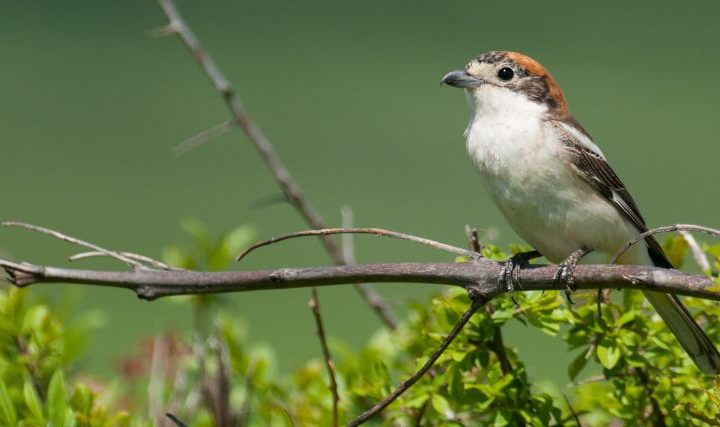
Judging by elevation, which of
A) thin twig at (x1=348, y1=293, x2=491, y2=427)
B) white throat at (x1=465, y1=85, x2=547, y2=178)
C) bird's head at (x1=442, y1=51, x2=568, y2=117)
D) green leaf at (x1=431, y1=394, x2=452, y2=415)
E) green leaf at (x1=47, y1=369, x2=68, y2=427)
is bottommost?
green leaf at (x1=431, y1=394, x2=452, y2=415)

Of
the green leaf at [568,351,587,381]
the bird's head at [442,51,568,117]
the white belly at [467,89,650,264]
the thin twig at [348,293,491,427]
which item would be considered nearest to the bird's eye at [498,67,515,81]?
the bird's head at [442,51,568,117]

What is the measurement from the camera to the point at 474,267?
2.21 m

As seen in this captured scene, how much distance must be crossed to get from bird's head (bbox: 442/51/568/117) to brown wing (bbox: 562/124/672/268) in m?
0.23

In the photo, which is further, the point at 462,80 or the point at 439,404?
the point at 462,80

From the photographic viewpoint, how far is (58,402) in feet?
7.89

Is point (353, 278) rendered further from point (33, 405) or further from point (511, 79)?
point (511, 79)

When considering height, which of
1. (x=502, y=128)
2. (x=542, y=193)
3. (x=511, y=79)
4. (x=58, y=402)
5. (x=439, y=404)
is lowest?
(x=439, y=404)

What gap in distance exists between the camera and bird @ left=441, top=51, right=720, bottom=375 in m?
3.34

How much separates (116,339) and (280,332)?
1.43 m

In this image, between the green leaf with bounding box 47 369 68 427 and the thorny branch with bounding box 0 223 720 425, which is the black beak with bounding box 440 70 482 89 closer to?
the thorny branch with bounding box 0 223 720 425

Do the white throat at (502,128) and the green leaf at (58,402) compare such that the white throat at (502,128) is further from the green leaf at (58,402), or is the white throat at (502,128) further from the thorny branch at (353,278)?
the green leaf at (58,402)

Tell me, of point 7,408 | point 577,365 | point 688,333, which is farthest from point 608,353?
point 7,408

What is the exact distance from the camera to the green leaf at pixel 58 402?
2402 mm

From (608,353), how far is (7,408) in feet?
4.42
